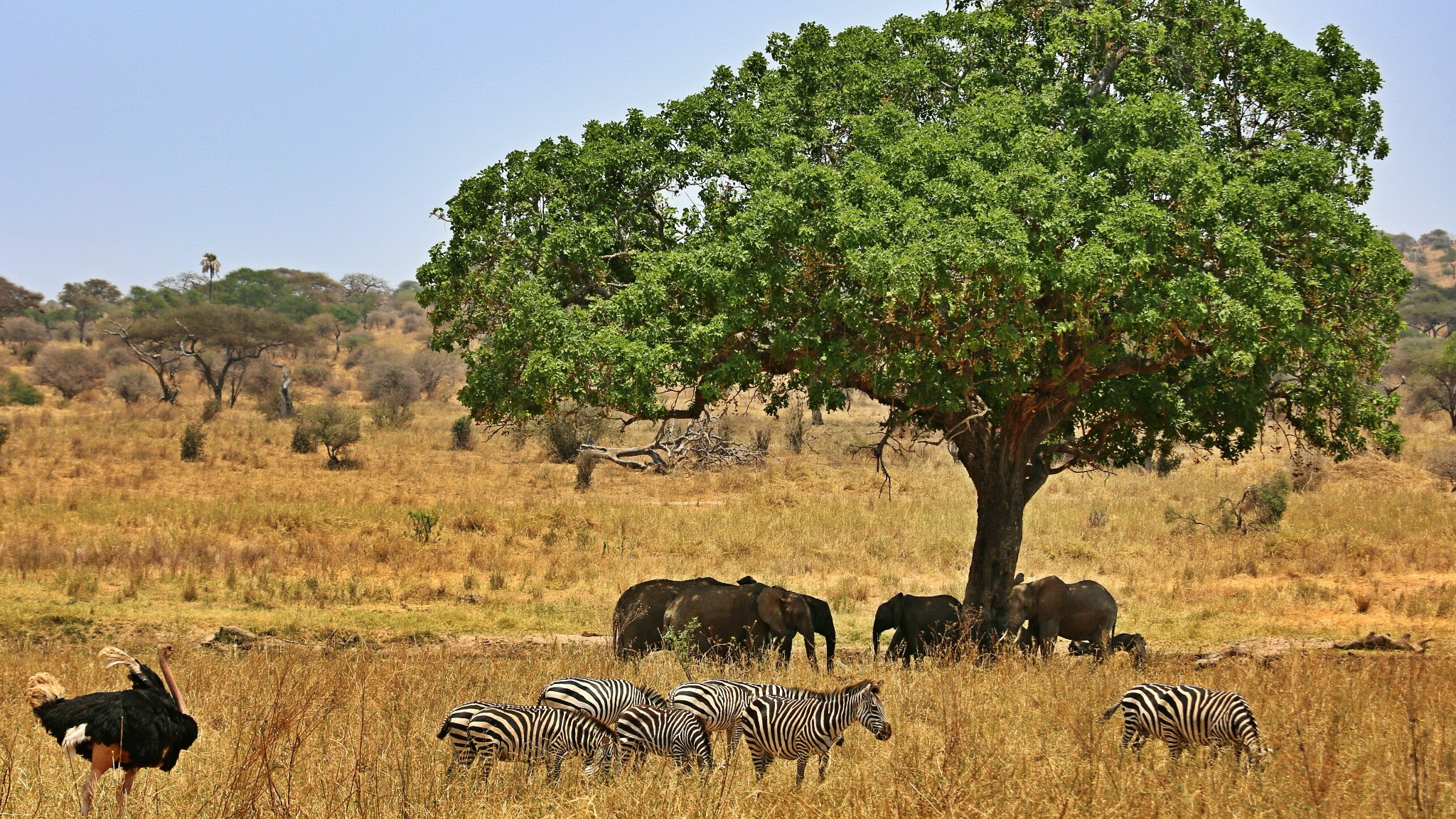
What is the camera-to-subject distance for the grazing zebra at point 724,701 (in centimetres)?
820

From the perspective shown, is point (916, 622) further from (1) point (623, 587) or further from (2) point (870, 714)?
(2) point (870, 714)

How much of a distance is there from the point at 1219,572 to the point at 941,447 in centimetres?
2323

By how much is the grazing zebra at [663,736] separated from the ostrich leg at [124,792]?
3.01 m

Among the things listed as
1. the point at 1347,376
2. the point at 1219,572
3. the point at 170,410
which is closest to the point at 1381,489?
the point at 1219,572

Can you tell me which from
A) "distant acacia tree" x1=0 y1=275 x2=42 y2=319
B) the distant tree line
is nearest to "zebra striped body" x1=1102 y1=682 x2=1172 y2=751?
the distant tree line

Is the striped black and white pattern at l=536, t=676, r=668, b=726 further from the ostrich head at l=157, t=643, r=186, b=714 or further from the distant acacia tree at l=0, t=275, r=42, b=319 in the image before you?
the distant acacia tree at l=0, t=275, r=42, b=319

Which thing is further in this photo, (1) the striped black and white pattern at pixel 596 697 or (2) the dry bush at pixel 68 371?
(2) the dry bush at pixel 68 371

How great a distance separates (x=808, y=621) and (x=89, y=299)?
90837mm

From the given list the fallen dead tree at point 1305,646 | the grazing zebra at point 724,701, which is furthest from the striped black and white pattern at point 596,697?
the fallen dead tree at point 1305,646

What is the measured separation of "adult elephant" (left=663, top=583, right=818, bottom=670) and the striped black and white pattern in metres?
5.74

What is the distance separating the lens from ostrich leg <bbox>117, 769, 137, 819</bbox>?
6203 millimetres

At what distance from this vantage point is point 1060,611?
15.6 metres

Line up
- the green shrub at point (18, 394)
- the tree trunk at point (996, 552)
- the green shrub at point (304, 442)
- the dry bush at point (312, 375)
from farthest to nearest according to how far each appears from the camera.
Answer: the dry bush at point (312, 375) → the green shrub at point (18, 394) → the green shrub at point (304, 442) → the tree trunk at point (996, 552)

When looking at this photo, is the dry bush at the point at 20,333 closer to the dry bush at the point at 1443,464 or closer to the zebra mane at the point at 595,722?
the dry bush at the point at 1443,464
